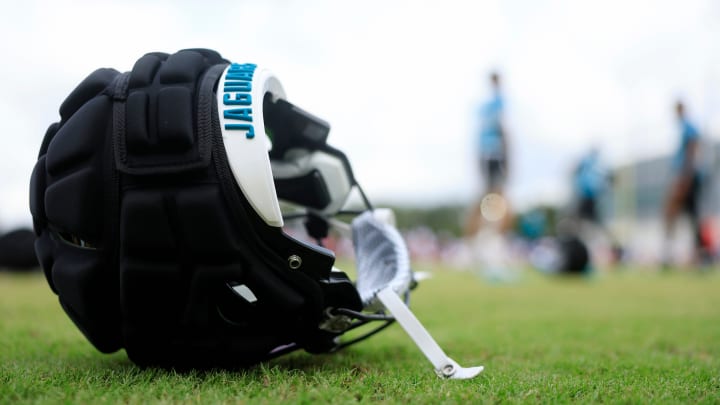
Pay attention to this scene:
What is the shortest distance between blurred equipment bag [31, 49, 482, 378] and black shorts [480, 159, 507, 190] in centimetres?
569

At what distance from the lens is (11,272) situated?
8.13m


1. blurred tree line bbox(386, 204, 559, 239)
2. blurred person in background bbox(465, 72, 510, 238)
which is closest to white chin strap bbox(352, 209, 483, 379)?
blurred person in background bbox(465, 72, 510, 238)

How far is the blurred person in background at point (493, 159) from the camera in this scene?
7.24m

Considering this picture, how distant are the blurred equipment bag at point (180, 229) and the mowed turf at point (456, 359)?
0.13 m

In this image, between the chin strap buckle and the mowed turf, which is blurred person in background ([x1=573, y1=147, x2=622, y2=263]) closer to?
the mowed turf

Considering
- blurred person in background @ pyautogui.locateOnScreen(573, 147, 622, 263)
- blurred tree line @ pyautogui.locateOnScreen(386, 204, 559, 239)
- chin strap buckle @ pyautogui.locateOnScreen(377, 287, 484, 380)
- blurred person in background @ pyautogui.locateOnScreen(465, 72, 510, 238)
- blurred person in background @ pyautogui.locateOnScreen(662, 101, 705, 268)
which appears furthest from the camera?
blurred tree line @ pyautogui.locateOnScreen(386, 204, 559, 239)

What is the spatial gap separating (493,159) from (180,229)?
20.2 feet

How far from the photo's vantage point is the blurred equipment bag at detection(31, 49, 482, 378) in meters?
1.63

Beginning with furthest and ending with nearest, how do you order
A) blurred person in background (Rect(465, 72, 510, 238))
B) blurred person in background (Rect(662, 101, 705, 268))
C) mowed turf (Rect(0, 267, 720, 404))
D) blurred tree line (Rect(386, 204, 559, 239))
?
blurred tree line (Rect(386, 204, 559, 239)) < blurred person in background (Rect(662, 101, 705, 268)) < blurred person in background (Rect(465, 72, 510, 238)) < mowed turf (Rect(0, 267, 720, 404))

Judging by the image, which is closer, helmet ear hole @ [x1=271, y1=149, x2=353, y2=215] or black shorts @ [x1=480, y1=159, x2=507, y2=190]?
helmet ear hole @ [x1=271, y1=149, x2=353, y2=215]

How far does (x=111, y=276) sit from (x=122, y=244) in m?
0.15

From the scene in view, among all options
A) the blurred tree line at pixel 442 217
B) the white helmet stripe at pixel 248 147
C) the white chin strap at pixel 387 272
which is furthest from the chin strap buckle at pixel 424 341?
the blurred tree line at pixel 442 217

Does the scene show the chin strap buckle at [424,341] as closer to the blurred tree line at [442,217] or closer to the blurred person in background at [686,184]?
the blurred person in background at [686,184]

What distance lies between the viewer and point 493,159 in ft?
24.0
